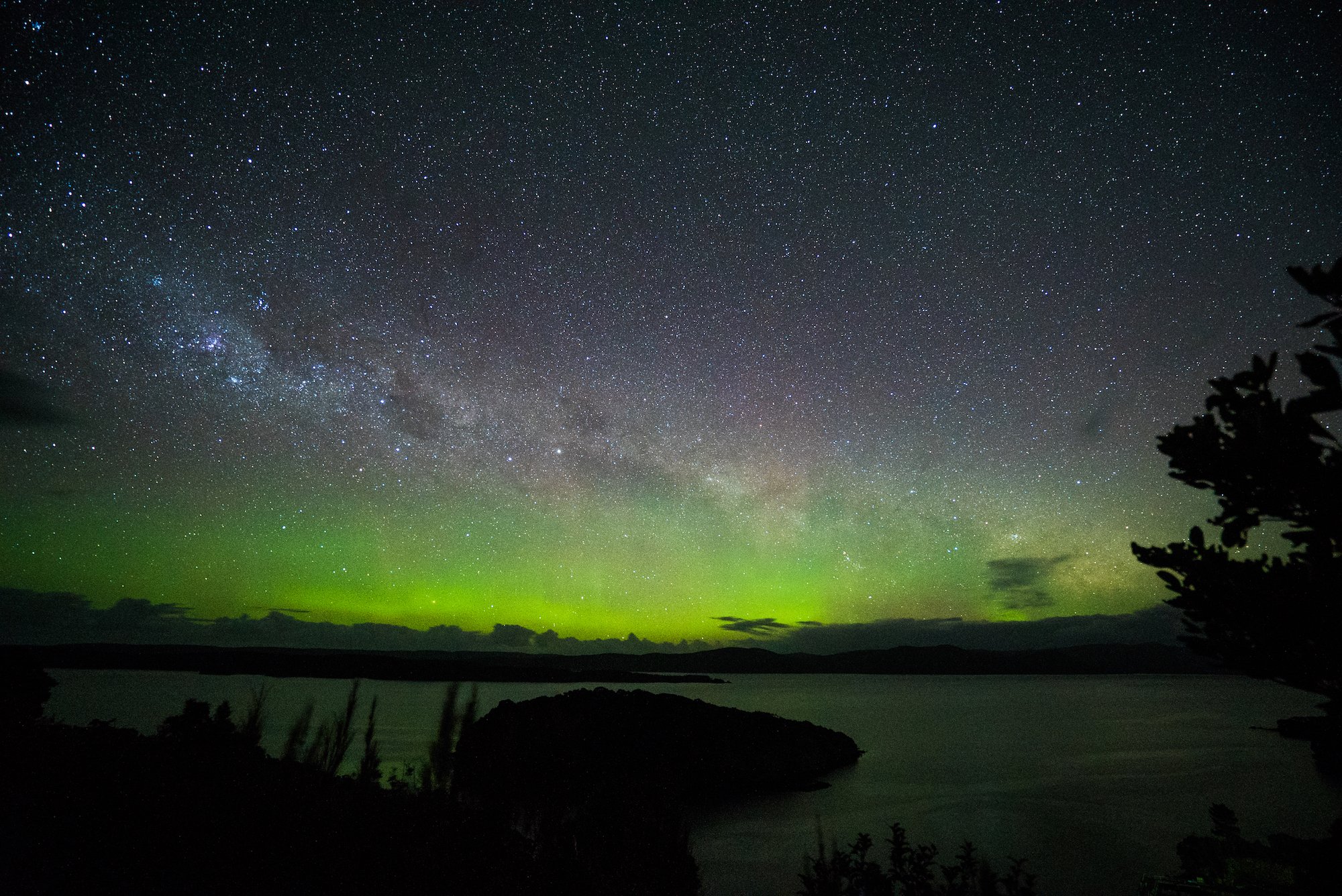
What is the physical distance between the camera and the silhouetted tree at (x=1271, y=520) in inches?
157

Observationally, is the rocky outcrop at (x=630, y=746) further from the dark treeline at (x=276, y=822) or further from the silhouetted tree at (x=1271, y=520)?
the silhouetted tree at (x=1271, y=520)

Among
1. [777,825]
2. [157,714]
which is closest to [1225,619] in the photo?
[777,825]

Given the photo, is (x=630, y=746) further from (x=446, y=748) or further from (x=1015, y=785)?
(x=1015, y=785)

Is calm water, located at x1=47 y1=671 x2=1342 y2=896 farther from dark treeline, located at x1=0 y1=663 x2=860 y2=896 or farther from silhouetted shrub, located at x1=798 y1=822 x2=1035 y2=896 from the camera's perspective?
silhouetted shrub, located at x1=798 y1=822 x2=1035 y2=896

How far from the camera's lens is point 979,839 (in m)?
31.0

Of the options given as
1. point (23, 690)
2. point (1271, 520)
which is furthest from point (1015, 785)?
point (23, 690)

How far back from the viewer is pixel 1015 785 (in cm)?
4475

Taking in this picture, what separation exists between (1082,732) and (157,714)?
4380 inches

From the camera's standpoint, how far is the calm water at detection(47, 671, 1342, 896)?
89.1 feet

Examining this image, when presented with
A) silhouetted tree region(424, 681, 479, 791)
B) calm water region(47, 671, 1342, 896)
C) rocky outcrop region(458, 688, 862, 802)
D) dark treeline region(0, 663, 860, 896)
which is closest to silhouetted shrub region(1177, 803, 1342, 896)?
dark treeline region(0, 663, 860, 896)

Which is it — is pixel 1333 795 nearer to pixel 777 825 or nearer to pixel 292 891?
pixel 777 825

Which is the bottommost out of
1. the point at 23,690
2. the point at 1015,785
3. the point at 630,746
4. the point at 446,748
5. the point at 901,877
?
the point at 1015,785

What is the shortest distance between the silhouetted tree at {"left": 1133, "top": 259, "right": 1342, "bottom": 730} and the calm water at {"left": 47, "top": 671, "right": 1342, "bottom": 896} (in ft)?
72.6

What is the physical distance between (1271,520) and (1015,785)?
52.2 m
